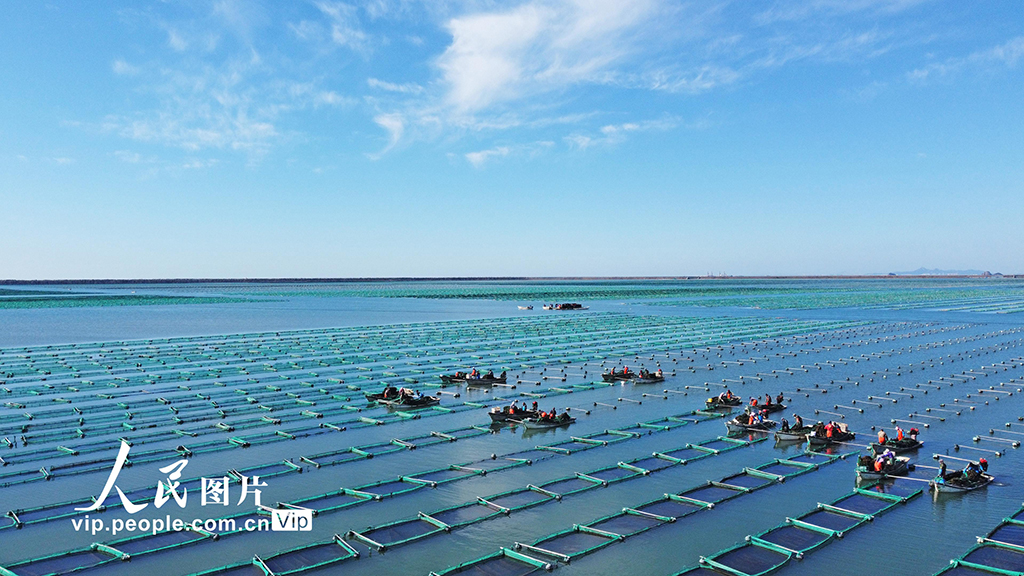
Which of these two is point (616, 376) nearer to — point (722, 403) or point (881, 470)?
point (722, 403)

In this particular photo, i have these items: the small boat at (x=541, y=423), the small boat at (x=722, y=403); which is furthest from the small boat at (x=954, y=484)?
the small boat at (x=541, y=423)

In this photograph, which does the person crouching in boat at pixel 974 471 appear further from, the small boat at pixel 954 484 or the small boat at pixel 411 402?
the small boat at pixel 411 402

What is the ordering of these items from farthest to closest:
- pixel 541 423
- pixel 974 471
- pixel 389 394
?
1. pixel 389 394
2. pixel 541 423
3. pixel 974 471

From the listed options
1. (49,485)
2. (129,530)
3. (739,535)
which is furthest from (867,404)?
(49,485)

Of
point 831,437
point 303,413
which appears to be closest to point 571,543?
point 831,437

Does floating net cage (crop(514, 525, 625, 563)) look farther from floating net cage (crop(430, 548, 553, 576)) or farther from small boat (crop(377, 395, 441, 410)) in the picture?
small boat (crop(377, 395, 441, 410))

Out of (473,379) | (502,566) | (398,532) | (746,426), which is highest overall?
(473,379)
